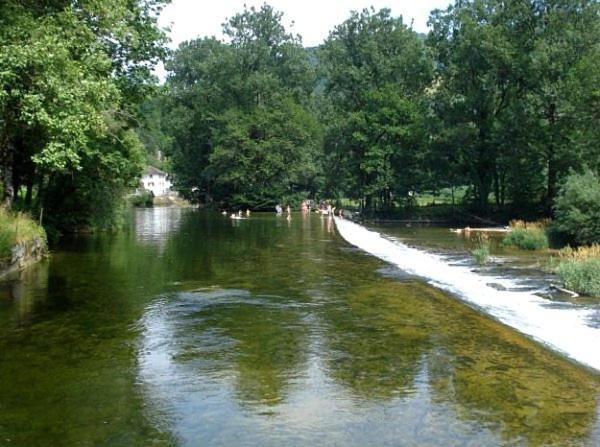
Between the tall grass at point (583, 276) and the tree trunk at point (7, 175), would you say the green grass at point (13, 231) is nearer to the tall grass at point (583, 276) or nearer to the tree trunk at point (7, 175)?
the tree trunk at point (7, 175)

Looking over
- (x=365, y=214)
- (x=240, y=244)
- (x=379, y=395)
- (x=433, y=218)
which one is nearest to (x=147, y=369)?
(x=379, y=395)

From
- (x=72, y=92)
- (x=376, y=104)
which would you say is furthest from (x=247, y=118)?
(x=72, y=92)

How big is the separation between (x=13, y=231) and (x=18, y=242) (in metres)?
0.50

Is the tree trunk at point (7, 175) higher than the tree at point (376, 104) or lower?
lower

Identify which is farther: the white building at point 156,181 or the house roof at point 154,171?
the white building at point 156,181

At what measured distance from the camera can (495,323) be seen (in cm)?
1407

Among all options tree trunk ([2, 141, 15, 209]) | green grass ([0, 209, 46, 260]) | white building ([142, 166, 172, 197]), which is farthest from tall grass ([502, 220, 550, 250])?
white building ([142, 166, 172, 197])

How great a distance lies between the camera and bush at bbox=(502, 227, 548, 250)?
31.7 m

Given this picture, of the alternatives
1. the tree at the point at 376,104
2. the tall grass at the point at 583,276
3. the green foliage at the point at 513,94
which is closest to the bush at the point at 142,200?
the tree at the point at 376,104

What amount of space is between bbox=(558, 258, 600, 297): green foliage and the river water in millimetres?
2177

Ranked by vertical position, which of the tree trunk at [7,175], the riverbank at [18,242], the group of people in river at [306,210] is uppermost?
the tree trunk at [7,175]

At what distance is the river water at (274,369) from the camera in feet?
25.7

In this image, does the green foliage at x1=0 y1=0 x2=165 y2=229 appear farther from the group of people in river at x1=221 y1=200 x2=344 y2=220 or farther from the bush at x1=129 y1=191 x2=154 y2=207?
the bush at x1=129 y1=191 x2=154 y2=207

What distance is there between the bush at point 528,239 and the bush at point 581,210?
0.96m
